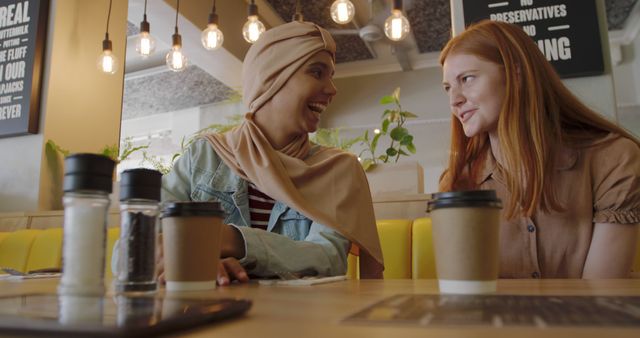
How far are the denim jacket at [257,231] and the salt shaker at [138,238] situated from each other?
0.37m

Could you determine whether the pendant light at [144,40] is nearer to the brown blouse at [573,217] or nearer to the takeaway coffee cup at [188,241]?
the brown blouse at [573,217]

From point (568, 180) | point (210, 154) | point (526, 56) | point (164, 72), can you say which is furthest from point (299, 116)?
point (164, 72)

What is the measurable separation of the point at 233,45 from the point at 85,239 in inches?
210

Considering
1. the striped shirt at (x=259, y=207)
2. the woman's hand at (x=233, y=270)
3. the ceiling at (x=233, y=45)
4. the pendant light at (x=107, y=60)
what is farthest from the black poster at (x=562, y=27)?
the ceiling at (x=233, y=45)

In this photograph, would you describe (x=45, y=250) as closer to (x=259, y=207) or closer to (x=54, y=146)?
(x=54, y=146)

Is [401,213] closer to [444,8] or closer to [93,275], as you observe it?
[93,275]

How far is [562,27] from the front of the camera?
251cm

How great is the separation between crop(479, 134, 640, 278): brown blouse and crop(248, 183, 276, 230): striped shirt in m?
0.68

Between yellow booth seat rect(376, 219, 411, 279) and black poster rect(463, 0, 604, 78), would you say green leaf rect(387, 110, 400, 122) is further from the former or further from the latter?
yellow booth seat rect(376, 219, 411, 279)

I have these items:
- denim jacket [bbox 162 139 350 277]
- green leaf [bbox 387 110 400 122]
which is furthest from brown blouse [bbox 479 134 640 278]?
green leaf [bbox 387 110 400 122]

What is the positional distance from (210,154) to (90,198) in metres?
1.00

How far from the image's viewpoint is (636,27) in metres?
7.18

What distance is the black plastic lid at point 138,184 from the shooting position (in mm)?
731

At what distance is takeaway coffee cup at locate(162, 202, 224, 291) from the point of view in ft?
2.59
